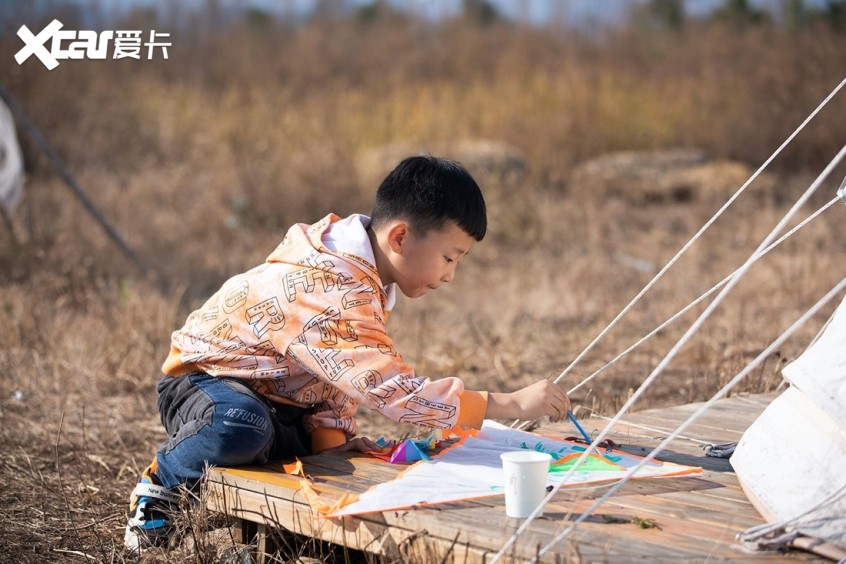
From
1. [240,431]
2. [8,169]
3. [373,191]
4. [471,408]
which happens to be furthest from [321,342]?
[373,191]

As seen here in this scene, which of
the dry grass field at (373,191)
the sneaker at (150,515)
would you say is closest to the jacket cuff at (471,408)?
the dry grass field at (373,191)

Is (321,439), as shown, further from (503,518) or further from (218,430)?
(503,518)

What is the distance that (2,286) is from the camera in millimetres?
7008

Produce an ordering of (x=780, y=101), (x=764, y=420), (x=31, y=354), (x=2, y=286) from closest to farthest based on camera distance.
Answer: (x=764, y=420) → (x=31, y=354) → (x=2, y=286) → (x=780, y=101)

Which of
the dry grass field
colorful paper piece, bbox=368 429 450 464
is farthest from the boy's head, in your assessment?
the dry grass field

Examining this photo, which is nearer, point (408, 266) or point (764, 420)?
point (764, 420)

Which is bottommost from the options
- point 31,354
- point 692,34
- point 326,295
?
point 31,354

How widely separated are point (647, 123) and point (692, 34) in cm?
331

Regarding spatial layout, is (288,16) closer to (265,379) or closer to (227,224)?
(227,224)

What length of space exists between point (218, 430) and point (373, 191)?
7.17 meters

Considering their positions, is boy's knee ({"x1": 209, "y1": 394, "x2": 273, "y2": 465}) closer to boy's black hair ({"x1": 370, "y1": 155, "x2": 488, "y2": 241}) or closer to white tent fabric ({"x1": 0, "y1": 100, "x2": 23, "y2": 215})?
boy's black hair ({"x1": 370, "y1": 155, "x2": 488, "y2": 241})

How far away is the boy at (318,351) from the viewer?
293 centimetres

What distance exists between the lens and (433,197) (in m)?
3.04

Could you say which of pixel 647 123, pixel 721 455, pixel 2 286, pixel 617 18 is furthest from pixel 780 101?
pixel 721 455
